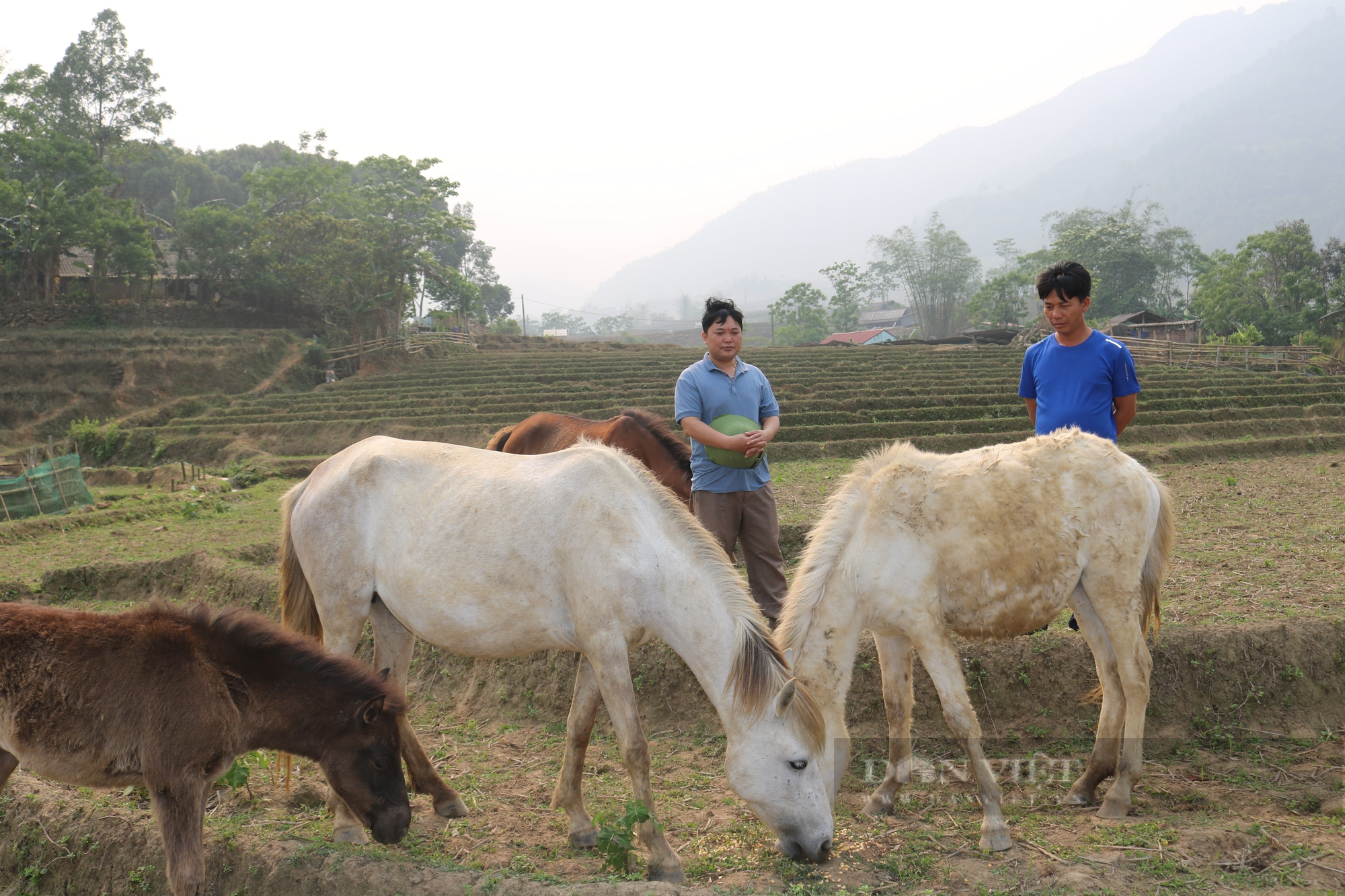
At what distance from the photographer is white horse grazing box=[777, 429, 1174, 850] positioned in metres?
3.74

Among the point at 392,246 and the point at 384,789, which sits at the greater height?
the point at 392,246

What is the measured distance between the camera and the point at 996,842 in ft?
11.3

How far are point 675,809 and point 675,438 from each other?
3.38m

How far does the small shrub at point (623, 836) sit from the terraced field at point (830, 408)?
49.7 ft

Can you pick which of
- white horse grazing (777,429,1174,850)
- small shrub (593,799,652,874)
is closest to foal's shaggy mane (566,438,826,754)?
white horse grazing (777,429,1174,850)

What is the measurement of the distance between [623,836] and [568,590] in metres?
1.10

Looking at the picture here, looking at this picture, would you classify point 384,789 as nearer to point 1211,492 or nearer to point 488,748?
point 488,748

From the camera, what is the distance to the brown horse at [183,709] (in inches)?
122

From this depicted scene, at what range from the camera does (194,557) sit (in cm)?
870

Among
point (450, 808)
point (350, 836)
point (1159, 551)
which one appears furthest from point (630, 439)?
point (1159, 551)

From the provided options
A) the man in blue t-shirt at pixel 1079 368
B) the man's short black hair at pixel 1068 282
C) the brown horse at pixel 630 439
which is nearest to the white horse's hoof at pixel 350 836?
the brown horse at pixel 630 439

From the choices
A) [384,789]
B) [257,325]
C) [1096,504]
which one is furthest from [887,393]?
[257,325]

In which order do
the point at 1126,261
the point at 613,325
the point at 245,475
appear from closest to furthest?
the point at 245,475 → the point at 1126,261 → the point at 613,325

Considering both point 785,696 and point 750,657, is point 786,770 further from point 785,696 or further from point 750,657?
point 750,657
